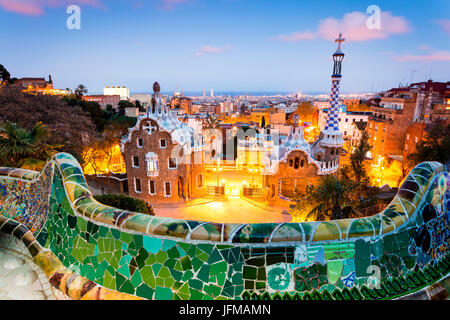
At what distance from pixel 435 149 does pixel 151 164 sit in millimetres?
26864

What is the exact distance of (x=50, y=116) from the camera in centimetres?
2136

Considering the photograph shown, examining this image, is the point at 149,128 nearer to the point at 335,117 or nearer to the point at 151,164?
the point at 151,164

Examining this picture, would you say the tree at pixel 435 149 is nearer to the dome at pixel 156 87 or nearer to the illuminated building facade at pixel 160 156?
the illuminated building facade at pixel 160 156

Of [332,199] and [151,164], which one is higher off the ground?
[332,199]

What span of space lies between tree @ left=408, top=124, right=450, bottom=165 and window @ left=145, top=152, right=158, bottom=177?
24578 millimetres

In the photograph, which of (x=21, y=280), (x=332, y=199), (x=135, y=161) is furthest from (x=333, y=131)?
(x=21, y=280)

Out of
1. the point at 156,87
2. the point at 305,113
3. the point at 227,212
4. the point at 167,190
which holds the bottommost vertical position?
the point at 227,212

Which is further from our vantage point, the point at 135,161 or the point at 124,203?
the point at 135,161

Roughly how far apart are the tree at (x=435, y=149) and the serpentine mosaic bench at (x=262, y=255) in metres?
26.8

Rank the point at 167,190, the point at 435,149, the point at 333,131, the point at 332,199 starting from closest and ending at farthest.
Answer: the point at 332,199, the point at 333,131, the point at 167,190, the point at 435,149

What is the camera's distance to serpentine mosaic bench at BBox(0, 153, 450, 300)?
383 cm

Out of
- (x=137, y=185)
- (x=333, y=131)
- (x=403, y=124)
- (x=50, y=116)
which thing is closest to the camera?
(x=333, y=131)

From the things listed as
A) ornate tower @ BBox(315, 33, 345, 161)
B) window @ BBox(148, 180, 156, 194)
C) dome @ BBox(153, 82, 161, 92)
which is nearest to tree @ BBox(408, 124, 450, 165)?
ornate tower @ BBox(315, 33, 345, 161)

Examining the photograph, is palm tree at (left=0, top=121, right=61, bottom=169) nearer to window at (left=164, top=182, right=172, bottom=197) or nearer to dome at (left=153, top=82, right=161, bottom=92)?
window at (left=164, top=182, right=172, bottom=197)
